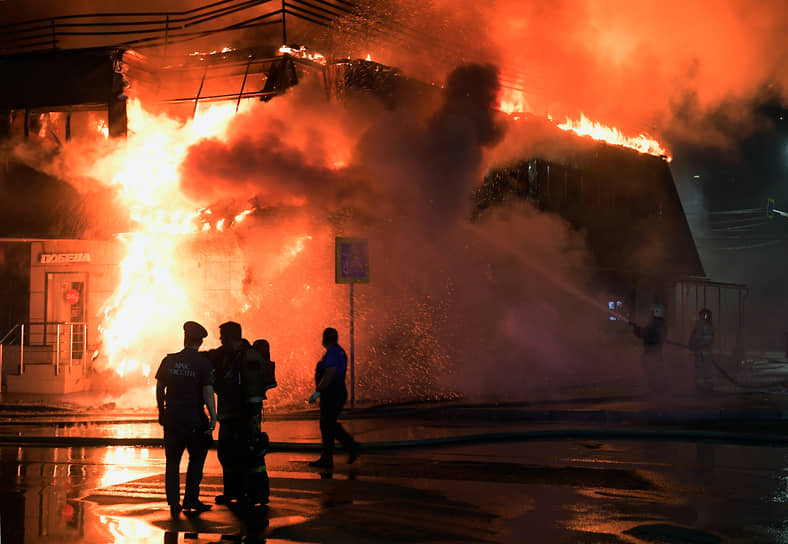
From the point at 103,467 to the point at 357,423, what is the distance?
4407 mm

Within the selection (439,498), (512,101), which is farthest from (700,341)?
(439,498)

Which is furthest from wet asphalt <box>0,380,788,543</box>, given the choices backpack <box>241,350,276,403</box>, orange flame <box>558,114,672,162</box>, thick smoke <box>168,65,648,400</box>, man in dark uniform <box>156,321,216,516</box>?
orange flame <box>558,114,672,162</box>

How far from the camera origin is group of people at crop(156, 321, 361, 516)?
7664 millimetres

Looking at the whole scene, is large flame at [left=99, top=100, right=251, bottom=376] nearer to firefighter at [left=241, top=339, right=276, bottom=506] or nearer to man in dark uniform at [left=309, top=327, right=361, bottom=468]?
man in dark uniform at [left=309, top=327, right=361, bottom=468]

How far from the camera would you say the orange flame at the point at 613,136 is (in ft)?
82.9

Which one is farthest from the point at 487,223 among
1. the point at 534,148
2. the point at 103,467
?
the point at 103,467

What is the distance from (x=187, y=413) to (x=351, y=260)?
Answer: 7189mm

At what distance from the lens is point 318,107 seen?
1730cm

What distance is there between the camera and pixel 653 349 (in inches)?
693

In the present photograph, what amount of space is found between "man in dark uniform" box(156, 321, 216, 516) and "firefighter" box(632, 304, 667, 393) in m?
11.4

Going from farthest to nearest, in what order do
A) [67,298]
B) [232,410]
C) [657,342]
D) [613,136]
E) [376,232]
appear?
[613,136]
[67,298]
[657,342]
[376,232]
[232,410]

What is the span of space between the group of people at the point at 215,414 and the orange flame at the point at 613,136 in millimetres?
17783

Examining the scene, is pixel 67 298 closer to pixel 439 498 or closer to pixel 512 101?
pixel 512 101

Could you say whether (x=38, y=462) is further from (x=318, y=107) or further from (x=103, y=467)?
(x=318, y=107)
